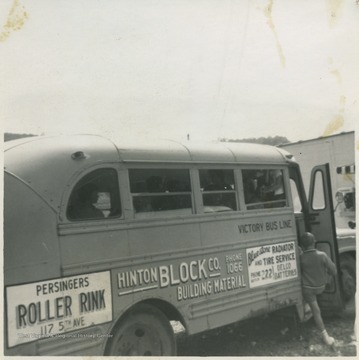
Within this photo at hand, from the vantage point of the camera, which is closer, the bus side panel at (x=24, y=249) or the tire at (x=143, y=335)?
the bus side panel at (x=24, y=249)

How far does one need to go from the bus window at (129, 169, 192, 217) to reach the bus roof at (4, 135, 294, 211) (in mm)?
124

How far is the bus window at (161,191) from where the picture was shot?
389 centimetres

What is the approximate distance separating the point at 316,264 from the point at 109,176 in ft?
8.90

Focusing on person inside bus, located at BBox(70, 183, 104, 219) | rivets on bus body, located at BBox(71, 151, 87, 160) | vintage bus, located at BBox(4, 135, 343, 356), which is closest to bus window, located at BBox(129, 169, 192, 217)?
vintage bus, located at BBox(4, 135, 343, 356)

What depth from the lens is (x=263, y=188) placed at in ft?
16.3

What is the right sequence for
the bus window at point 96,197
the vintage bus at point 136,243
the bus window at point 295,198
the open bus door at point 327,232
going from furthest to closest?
the bus window at point 295,198 < the open bus door at point 327,232 < the bus window at point 96,197 < the vintage bus at point 136,243

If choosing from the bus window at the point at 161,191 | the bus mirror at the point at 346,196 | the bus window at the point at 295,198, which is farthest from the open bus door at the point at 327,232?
the bus mirror at the point at 346,196

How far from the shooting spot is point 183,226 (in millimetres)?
4148

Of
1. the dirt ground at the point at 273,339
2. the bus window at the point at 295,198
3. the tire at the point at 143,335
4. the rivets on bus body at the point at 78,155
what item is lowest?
the dirt ground at the point at 273,339

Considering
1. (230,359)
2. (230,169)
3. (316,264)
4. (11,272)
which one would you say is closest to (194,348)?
(230,359)

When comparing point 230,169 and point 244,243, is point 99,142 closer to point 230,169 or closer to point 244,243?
point 230,169

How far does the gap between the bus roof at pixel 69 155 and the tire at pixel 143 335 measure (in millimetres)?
1226

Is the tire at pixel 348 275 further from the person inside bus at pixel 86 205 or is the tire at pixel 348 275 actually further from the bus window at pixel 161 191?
the person inside bus at pixel 86 205

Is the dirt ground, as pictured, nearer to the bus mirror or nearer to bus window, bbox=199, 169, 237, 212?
bus window, bbox=199, 169, 237, 212
